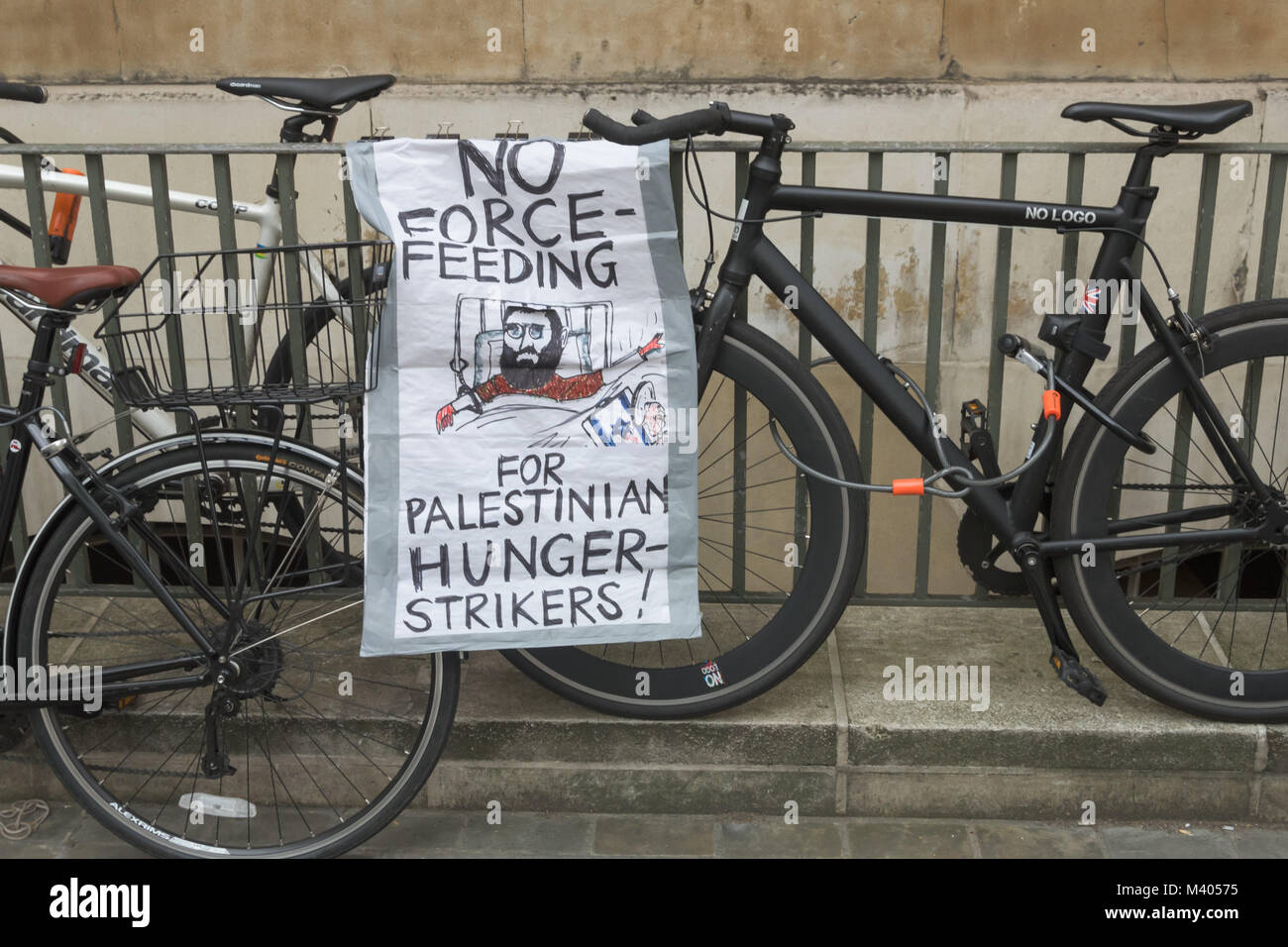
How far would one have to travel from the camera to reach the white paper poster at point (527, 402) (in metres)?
2.92

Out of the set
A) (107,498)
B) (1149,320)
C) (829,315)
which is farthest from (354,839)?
(1149,320)

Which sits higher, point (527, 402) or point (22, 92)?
point (22, 92)

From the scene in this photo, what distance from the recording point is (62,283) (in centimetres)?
272

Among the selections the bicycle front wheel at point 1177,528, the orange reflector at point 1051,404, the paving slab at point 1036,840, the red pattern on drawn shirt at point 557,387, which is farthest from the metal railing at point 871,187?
the paving slab at point 1036,840

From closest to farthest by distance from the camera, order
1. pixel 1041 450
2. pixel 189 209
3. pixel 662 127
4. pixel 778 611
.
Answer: pixel 662 127 < pixel 1041 450 < pixel 778 611 < pixel 189 209

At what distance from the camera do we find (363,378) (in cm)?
296

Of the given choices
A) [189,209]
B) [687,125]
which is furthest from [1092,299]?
[189,209]

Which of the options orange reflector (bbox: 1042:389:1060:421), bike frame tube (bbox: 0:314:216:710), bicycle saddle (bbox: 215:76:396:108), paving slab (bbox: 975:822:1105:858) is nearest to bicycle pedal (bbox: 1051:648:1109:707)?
paving slab (bbox: 975:822:1105:858)

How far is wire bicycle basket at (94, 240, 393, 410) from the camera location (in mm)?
2744

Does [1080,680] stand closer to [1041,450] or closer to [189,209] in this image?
[1041,450]

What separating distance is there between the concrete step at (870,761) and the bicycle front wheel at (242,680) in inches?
9.6

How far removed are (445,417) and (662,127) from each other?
2.76ft

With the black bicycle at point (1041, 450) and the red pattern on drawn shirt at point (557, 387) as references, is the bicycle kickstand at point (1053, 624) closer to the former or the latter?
the black bicycle at point (1041, 450)

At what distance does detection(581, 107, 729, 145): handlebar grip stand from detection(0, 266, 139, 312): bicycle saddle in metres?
1.13
